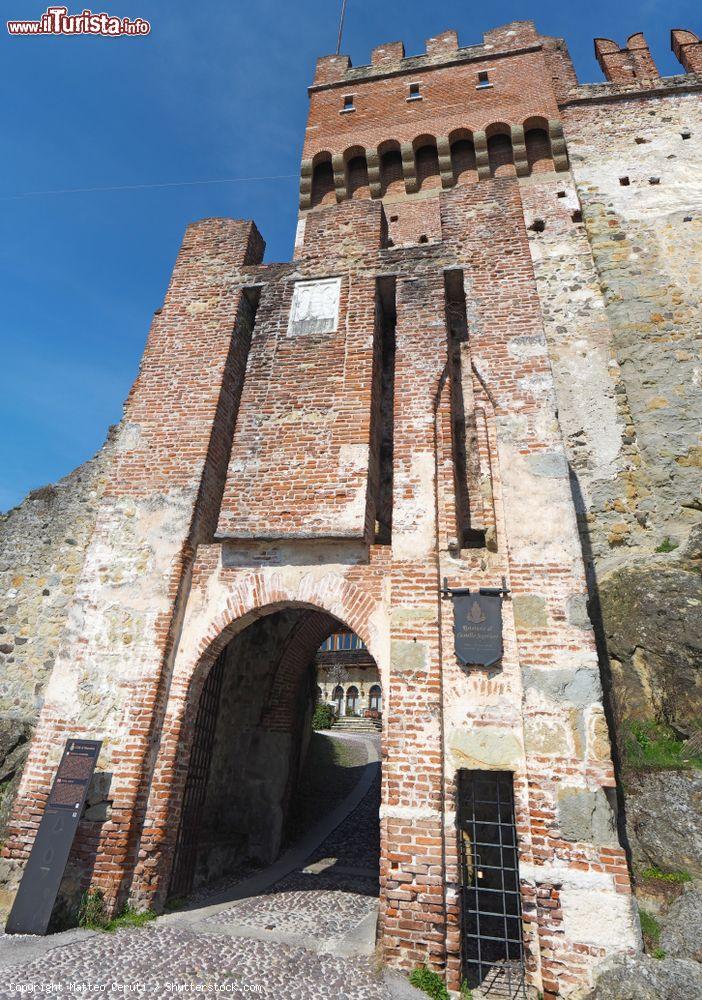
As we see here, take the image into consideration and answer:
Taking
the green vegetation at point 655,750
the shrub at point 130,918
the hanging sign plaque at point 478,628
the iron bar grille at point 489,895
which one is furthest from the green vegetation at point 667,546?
the shrub at point 130,918

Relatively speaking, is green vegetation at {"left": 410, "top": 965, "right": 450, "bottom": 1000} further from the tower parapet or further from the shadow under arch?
the tower parapet

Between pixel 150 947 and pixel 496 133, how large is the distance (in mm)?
15573

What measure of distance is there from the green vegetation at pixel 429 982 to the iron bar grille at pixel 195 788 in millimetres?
2890

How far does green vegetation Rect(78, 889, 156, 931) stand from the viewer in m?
5.27

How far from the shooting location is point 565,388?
31.3 ft

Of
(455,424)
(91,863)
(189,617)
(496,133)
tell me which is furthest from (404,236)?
(91,863)

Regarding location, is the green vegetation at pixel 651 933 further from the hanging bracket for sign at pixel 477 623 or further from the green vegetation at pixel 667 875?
the hanging bracket for sign at pixel 477 623

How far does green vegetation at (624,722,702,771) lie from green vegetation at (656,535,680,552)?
97.2 inches

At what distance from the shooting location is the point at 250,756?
8883mm

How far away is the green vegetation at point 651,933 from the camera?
447 centimetres

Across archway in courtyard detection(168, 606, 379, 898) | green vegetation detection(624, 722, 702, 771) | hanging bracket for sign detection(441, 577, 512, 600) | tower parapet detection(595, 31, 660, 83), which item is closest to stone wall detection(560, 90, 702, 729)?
green vegetation detection(624, 722, 702, 771)

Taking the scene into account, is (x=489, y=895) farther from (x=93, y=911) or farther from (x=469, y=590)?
(x=93, y=911)

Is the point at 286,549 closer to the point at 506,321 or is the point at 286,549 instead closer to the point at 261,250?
the point at 506,321

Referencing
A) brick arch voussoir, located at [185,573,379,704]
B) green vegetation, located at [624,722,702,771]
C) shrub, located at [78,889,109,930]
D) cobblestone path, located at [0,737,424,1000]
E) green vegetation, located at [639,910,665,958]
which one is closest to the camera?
cobblestone path, located at [0,737,424,1000]
